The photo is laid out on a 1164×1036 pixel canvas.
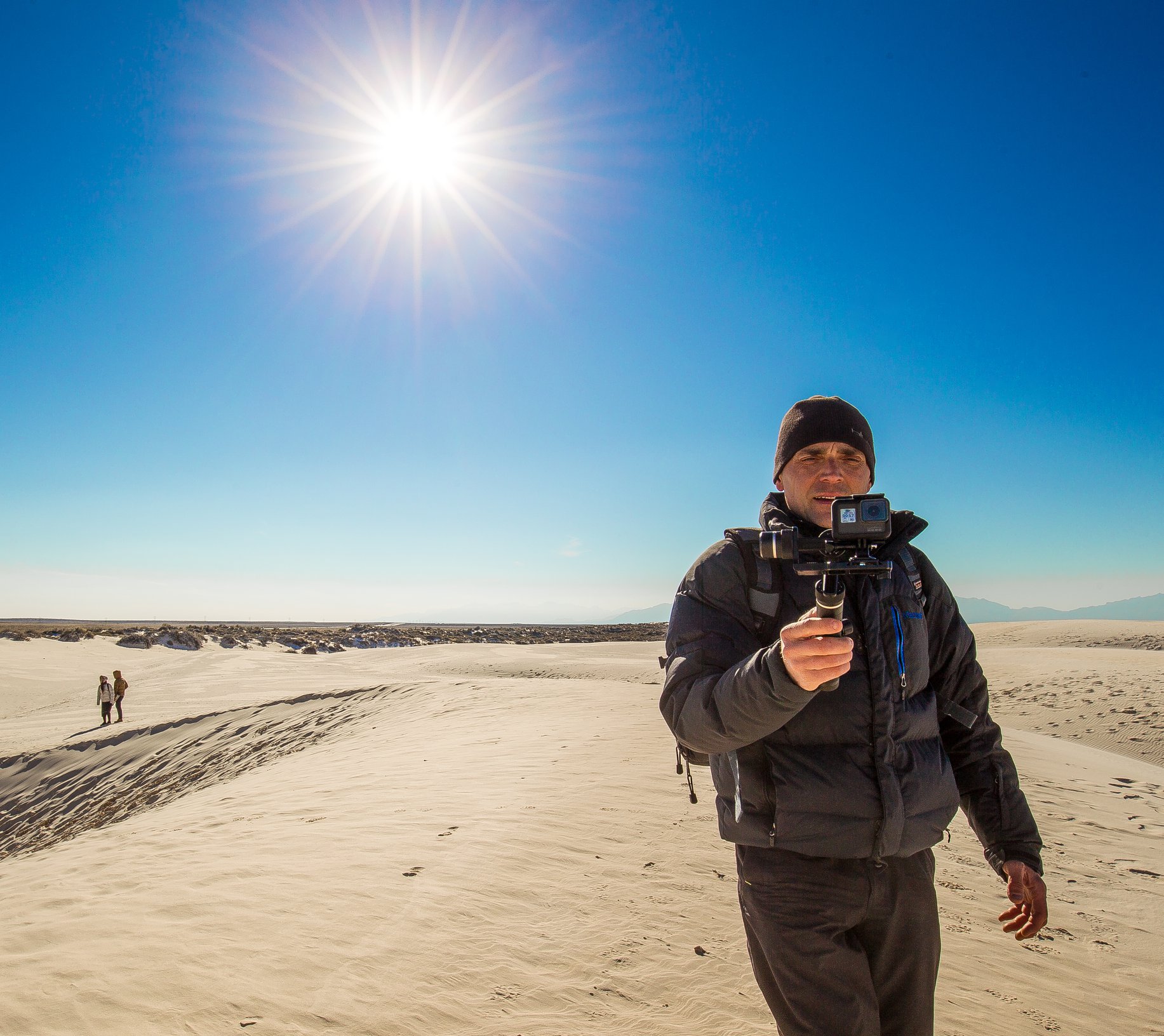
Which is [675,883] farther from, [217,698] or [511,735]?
[217,698]

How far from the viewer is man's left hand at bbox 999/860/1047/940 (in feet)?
6.66

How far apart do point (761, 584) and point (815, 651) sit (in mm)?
509

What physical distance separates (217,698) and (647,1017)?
21804mm

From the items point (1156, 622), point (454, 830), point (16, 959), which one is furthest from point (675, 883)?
point (1156, 622)

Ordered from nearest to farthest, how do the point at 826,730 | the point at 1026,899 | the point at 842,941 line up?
the point at 842,941 < the point at 826,730 < the point at 1026,899

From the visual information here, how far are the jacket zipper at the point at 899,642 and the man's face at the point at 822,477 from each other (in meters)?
Answer: 0.39

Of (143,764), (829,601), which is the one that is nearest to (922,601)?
(829,601)

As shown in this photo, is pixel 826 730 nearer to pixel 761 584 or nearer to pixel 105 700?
pixel 761 584

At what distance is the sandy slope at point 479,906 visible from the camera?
3086 mm

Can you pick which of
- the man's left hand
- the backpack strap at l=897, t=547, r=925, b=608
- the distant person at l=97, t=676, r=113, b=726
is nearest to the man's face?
the backpack strap at l=897, t=547, r=925, b=608

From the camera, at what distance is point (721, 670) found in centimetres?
182

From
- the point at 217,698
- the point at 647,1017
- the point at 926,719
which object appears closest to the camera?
the point at 926,719

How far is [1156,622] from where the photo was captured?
3816 cm

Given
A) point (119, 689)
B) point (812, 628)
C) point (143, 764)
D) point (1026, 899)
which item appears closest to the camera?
point (812, 628)
